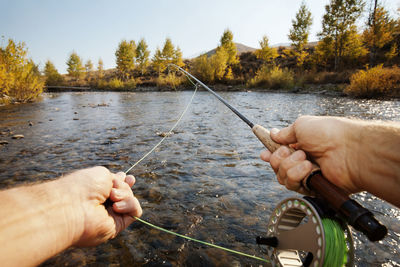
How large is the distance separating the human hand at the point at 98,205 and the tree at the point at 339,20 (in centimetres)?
4161

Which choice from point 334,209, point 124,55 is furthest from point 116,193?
point 124,55

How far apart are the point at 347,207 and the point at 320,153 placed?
2.41 feet

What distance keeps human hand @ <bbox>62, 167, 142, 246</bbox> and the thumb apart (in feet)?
4.47

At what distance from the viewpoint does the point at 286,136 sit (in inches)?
76.5

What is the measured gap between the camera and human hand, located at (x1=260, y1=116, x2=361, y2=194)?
5.24 feet

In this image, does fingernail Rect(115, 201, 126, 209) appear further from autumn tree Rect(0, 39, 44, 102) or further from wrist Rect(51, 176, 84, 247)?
autumn tree Rect(0, 39, 44, 102)

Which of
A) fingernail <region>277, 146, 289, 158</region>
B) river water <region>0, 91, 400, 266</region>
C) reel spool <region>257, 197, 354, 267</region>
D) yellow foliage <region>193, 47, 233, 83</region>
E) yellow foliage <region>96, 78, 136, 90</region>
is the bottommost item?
river water <region>0, 91, 400, 266</region>

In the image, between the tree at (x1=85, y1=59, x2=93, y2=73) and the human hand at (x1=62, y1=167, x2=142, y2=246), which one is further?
the tree at (x1=85, y1=59, x2=93, y2=73)

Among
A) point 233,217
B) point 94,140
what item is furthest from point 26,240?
point 94,140

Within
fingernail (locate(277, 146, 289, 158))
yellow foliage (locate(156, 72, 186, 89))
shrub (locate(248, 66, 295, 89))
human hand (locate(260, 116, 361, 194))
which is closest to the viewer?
human hand (locate(260, 116, 361, 194))

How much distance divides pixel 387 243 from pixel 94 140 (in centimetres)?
628

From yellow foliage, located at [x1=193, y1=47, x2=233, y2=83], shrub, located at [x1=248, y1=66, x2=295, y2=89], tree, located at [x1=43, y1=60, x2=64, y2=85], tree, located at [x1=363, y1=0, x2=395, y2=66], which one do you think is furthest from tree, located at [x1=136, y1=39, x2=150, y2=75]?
tree, located at [x1=363, y1=0, x2=395, y2=66]

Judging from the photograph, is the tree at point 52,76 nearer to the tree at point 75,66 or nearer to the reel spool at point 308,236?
the tree at point 75,66

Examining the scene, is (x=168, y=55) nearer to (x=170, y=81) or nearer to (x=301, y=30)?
(x=170, y=81)
